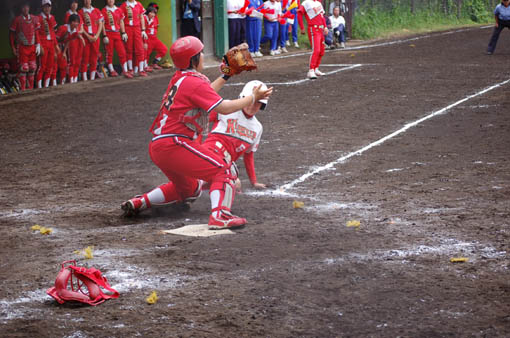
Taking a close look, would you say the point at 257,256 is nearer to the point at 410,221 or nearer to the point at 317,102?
the point at 410,221

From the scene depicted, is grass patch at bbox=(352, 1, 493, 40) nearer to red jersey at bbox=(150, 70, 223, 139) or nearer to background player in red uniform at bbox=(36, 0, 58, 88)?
background player in red uniform at bbox=(36, 0, 58, 88)

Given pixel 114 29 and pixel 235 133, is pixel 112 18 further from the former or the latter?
pixel 235 133

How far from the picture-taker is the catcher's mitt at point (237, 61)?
6.49m

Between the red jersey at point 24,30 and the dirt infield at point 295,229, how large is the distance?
12.8 feet

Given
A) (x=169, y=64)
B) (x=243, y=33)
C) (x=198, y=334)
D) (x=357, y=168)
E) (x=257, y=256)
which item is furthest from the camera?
(x=243, y=33)

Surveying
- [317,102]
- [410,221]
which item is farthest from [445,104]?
[410,221]

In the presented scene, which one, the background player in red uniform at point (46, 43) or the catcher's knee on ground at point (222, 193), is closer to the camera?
the catcher's knee on ground at point (222, 193)

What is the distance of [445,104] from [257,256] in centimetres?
772

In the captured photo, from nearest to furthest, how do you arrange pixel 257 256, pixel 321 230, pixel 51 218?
1. pixel 257 256
2. pixel 321 230
3. pixel 51 218

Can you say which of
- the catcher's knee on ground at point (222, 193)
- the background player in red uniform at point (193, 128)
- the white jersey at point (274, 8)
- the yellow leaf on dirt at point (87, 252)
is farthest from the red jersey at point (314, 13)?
the yellow leaf on dirt at point (87, 252)

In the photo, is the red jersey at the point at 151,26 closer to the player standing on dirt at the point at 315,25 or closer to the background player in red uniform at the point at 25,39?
the background player in red uniform at the point at 25,39

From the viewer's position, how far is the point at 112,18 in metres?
18.5

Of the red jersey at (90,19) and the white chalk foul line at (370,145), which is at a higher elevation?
the red jersey at (90,19)

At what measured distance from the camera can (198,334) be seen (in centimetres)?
400
